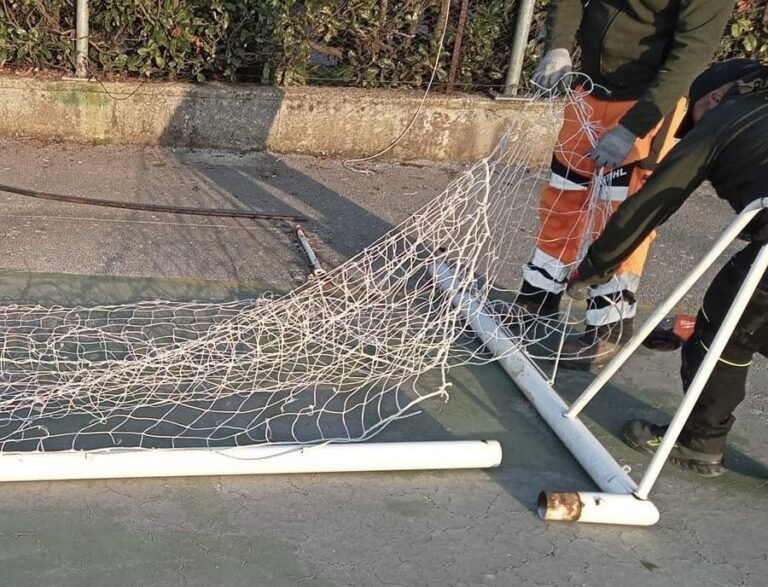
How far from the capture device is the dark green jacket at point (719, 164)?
9.21 ft

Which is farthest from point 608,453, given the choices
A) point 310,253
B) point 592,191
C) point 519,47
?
point 519,47

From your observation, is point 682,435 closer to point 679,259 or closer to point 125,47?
point 679,259

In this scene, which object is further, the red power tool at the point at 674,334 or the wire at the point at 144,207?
the wire at the point at 144,207

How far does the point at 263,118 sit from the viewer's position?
659cm

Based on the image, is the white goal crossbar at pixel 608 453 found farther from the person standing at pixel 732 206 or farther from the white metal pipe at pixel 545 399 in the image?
the person standing at pixel 732 206

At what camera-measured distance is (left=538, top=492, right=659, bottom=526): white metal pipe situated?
9.51 feet

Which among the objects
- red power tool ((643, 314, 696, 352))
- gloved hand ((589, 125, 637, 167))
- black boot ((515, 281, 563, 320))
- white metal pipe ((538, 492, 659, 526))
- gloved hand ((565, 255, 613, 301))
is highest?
gloved hand ((589, 125, 637, 167))

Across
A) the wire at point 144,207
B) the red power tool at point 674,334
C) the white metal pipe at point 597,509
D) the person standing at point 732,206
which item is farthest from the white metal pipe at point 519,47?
the white metal pipe at point 597,509

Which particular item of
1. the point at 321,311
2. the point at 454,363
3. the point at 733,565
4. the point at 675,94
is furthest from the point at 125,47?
the point at 733,565

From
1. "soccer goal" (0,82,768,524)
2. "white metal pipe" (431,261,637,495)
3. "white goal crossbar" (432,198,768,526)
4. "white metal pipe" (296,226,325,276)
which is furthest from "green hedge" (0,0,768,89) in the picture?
"white goal crossbar" (432,198,768,526)

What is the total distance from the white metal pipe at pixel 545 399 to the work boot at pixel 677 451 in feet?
0.79

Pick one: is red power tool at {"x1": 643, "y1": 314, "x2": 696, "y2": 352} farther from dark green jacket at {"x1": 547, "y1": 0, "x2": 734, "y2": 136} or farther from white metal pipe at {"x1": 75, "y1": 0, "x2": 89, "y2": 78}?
white metal pipe at {"x1": 75, "y1": 0, "x2": 89, "y2": 78}

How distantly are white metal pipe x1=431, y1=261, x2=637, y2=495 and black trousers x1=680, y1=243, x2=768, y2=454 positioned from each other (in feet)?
1.33

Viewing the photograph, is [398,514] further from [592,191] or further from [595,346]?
[592,191]
